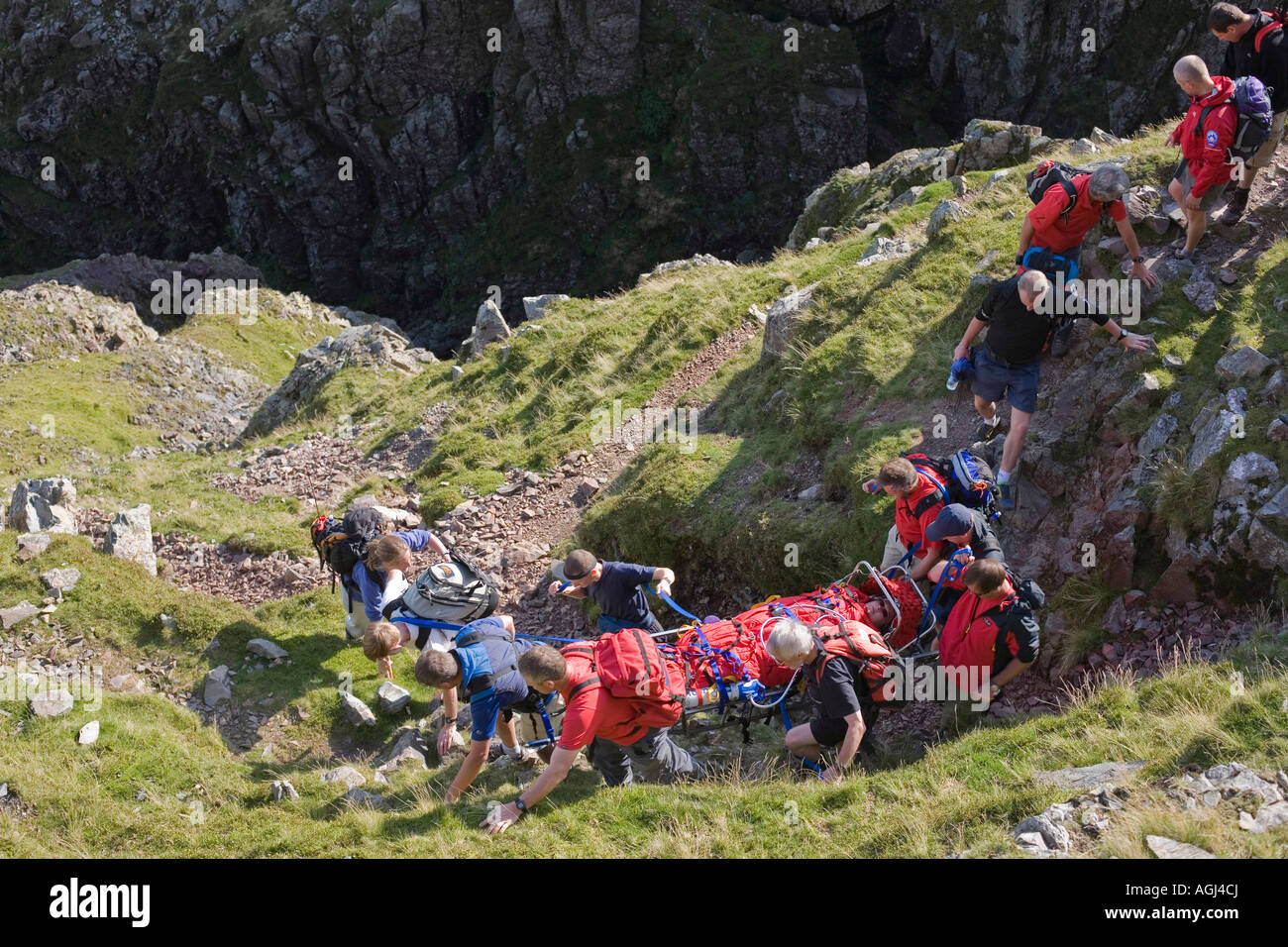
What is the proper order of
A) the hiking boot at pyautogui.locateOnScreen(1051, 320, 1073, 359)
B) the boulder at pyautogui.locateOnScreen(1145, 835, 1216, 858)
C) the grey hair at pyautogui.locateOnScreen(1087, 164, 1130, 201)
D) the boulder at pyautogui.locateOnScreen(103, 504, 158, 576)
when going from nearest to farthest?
the boulder at pyautogui.locateOnScreen(1145, 835, 1216, 858)
the grey hair at pyautogui.locateOnScreen(1087, 164, 1130, 201)
the hiking boot at pyautogui.locateOnScreen(1051, 320, 1073, 359)
the boulder at pyautogui.locateOnScreen(103, 504, 158, 576)

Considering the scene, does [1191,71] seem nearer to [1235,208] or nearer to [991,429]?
[1235,208]

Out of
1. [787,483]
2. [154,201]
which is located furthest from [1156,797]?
[154,201]

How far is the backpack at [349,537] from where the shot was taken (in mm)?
11078

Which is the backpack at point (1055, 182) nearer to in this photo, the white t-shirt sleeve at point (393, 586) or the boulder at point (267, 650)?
the white t-shirt sleeve at point (393, 586)

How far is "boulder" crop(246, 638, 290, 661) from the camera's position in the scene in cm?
1212

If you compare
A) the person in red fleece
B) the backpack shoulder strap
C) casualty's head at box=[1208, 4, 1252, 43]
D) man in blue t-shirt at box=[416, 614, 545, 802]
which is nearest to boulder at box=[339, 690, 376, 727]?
man in blue t-shirt at box=[416, 614, 545, 802]

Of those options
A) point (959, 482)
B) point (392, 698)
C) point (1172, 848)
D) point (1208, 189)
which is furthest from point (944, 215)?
point (1172, 848)

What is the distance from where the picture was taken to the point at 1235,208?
1131cm

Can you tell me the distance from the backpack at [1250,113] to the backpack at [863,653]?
7146 mm

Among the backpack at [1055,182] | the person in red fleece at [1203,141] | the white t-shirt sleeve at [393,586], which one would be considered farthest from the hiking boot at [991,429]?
the white t-shirt sleeve at [393,586]

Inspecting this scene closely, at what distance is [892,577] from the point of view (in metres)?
9.75

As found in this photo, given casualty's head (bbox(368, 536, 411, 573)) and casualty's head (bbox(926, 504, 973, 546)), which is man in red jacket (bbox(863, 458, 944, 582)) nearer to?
casualty's head (bbox(926, 504, 973, 546))

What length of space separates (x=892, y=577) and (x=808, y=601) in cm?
111

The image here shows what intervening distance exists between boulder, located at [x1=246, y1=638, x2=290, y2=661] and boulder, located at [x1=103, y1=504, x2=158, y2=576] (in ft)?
8.51
